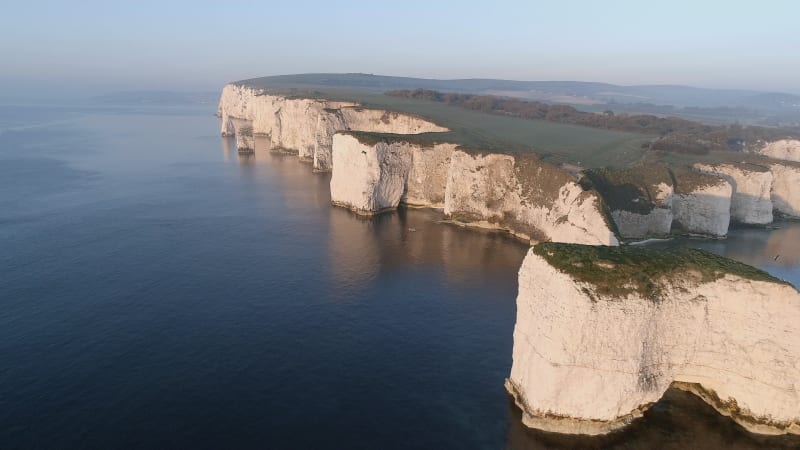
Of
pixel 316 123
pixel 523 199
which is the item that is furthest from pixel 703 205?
pixel 316 123

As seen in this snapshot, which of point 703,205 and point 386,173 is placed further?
point 386,173

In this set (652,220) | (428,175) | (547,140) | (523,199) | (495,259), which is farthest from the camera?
(547,140)

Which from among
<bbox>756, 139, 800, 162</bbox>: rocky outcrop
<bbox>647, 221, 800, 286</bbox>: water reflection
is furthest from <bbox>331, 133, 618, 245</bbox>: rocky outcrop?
<bbox>756, 139, 800, 162</bbox>: rocky outcrop

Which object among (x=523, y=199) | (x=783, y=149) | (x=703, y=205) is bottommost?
(x=703, y=205)

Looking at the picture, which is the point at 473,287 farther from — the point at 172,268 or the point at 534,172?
the point at 172,268

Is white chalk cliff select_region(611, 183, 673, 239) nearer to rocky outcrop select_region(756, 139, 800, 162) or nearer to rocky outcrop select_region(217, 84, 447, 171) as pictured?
rocky outcrop select_region(217, 84, 447, 171)

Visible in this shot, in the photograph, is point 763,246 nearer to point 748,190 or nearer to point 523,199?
point 748,190

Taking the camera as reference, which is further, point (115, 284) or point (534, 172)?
point (534, 172)

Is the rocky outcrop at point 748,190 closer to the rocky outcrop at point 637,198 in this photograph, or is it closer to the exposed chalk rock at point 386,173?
the rocky outcrop at point 637,198

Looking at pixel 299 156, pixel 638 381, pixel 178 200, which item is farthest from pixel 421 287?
pixel 299 156
